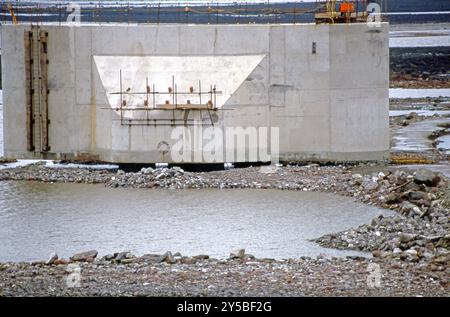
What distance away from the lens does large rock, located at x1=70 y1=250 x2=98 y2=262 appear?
21.1 m

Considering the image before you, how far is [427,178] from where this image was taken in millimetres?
26547

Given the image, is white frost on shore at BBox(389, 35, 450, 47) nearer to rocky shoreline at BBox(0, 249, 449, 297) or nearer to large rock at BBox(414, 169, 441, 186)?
large rock at BBox(414, 169, 441, 186)

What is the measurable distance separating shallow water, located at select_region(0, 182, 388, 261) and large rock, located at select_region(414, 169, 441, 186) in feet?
4.06

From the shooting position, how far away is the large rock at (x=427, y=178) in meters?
26.5

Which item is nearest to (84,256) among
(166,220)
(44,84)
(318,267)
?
(318,267)

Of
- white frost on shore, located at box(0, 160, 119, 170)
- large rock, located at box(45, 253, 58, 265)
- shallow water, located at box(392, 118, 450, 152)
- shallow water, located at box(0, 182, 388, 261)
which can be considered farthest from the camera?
shallow water, located at box(392, 118, 450, 152)

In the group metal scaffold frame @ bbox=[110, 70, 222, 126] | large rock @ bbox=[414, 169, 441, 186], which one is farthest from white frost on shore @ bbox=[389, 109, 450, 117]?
large rock @ bbox=[414, 169, 441, 186]

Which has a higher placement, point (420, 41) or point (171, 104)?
point (420, 41)

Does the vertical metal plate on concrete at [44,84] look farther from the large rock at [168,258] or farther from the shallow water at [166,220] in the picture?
the large rock at [168,258]

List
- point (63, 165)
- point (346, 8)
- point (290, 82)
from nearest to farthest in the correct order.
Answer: point (290, 82), point (346, 8), point (63, 165)

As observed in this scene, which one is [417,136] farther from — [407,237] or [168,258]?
[168,258]

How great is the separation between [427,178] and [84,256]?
29.7 feet

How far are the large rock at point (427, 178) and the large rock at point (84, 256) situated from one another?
337 inches
